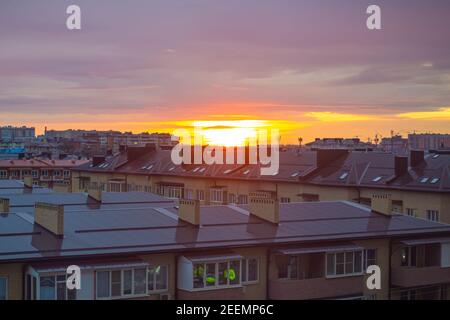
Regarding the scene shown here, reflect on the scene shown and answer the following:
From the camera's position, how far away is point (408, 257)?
117ft

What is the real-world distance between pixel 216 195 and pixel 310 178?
11.9m

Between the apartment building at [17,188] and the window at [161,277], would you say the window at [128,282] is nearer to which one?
the window at [161,277]

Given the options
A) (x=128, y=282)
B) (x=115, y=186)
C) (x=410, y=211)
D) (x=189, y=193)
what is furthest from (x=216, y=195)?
(x=128, y=282)

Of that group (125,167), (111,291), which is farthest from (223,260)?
(125,167)

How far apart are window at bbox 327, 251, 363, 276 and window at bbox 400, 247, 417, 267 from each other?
3138mm

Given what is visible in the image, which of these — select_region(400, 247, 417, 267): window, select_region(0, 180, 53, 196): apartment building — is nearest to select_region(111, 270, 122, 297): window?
select_region(400, 247, 417, 267): window

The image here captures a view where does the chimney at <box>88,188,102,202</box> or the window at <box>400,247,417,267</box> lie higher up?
the chimney at <box>88,188,102,202</box>

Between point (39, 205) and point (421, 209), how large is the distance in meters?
35.9

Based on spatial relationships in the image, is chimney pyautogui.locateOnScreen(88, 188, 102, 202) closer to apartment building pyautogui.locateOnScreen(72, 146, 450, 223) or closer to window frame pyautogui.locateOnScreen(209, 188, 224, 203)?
apartment building pyautogui.locateOnScreen(72, 146, 450, 223)

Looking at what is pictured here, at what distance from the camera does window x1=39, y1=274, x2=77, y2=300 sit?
25.1m

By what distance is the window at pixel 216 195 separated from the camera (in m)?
75.2

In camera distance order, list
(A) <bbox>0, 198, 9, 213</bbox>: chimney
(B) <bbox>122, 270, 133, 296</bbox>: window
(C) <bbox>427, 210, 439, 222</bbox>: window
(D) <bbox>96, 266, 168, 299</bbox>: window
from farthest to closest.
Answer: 1. (C) <bbox>427, 210, 439, 222</bbox>: window
2. (A) <bbox>0, 198, 9, 213</bbox>: chimney
3. (B) <bbox>122, 270, 133, 296</bbox>: window
4. (D) <bbox>96, 266, 168, 299</bbox>: window

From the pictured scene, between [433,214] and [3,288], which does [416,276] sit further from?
[433,214]
